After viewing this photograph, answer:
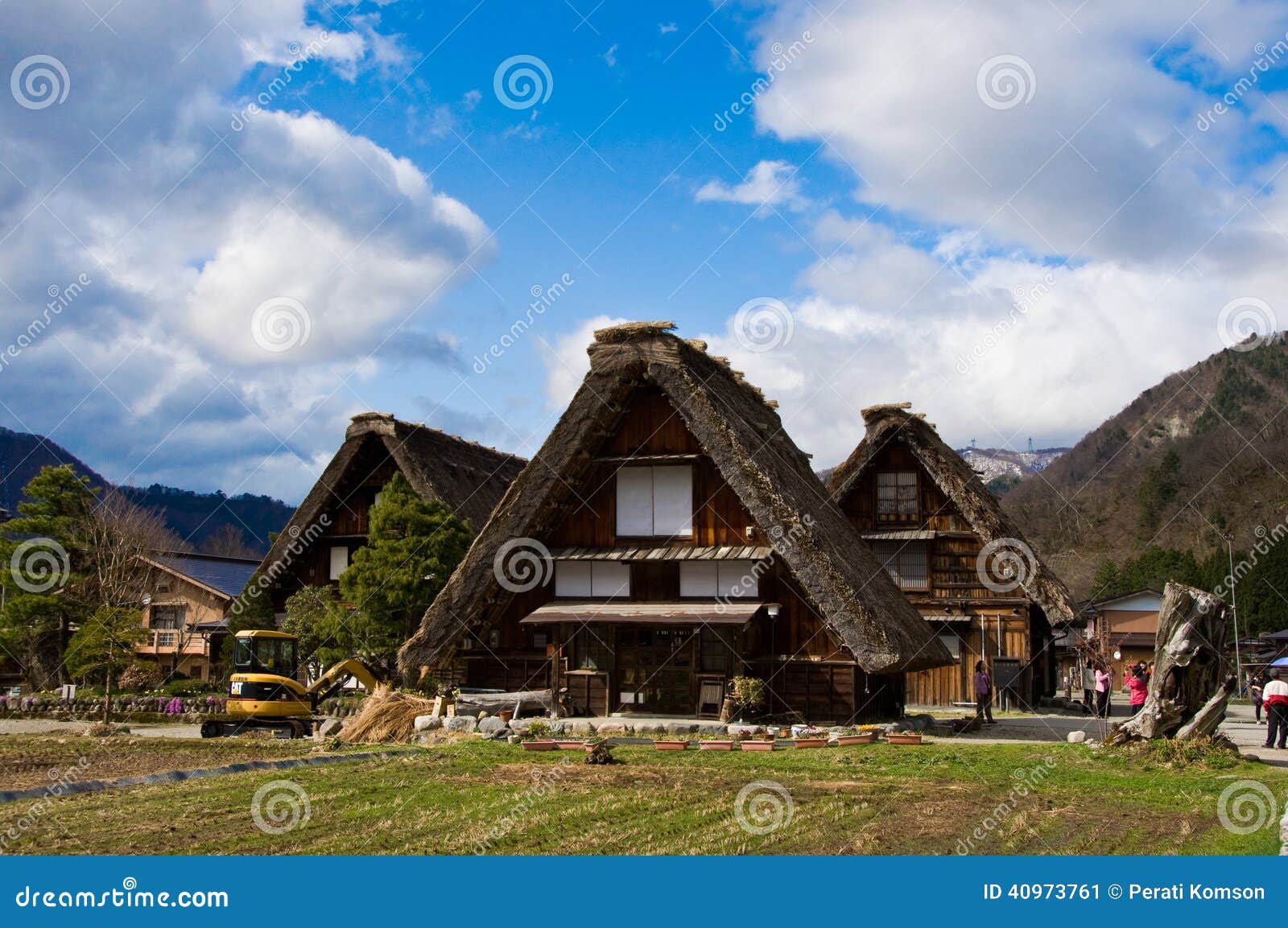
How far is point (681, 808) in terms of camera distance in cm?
1070

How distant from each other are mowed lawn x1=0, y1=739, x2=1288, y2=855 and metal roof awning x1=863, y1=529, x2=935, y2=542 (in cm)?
1441

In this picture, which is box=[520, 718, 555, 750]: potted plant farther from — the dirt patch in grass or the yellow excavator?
the yellow excavator

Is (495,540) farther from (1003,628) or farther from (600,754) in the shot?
(1003,628)

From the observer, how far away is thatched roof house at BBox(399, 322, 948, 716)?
20531 millimetres

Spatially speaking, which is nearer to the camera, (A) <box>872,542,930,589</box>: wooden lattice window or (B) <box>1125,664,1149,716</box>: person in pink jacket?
(B) <box>1125,664,1149,716</box>: person in pink jacket

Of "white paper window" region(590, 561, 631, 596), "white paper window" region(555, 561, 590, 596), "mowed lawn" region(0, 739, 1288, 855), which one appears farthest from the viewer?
"white paper window" region(555, 561, 590, 596)

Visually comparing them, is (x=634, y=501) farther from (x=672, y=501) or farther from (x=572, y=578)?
(x=572, y=578)

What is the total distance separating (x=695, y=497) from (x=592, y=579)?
2941 millimetres

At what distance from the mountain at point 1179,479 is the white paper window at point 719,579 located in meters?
40.6

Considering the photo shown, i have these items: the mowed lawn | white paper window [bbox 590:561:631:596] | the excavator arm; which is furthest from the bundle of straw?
white paper window [bbox 590:561:631:596]

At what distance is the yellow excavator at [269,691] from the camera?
22094mm

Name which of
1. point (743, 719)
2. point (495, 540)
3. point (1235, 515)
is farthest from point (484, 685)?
point (1235, 515)

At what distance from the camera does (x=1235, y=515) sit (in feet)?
213

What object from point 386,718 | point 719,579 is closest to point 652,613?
point 719,579
